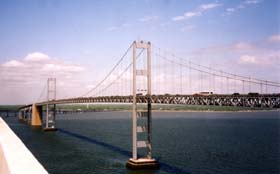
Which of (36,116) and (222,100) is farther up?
(222,100)

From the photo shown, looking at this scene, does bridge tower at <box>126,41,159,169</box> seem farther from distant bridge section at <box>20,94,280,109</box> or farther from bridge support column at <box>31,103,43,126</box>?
bridge support column at <box>31,103,43,126</box>

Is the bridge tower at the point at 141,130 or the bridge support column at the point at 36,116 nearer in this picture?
the bridge tower at the point at 141,130

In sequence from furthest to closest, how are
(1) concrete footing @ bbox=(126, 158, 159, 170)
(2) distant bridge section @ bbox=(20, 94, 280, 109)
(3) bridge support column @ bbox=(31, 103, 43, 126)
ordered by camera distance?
(3) bridge support column @ bbox=(31, 103, 43, 126) < (1) concrete footing @ bbox=(126, 158, 159, 170) < (2) distant bridge section @ bbox=(20, 94, 280, 109)

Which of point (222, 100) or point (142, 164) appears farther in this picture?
point (142, 164)

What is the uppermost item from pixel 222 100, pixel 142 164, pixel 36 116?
pixel 222 100

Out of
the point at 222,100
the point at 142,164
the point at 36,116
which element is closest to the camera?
the point at 222,100

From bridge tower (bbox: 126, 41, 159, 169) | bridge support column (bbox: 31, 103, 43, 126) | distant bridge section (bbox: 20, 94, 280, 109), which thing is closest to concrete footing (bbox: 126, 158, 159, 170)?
bridge tower (bbox: 126, 41, 159, 169)

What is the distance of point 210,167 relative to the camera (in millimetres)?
39594

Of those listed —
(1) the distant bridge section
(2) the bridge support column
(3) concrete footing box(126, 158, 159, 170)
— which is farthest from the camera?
(2) the bridge support column

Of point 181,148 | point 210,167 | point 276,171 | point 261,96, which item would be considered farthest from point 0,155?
point 181,148

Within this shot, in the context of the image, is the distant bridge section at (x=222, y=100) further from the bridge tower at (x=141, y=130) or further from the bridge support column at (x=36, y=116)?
the bridge support column at (x=36, y=116)

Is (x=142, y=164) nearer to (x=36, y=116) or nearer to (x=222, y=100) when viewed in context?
(x=222, y=100)

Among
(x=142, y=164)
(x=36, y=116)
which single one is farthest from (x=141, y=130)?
(x=36, y=116)

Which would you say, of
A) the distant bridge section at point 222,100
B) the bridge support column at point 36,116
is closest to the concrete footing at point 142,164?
the distant bridge section at point 222,100
